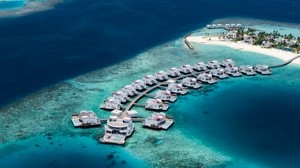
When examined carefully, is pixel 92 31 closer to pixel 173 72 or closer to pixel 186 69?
pixel 186 69

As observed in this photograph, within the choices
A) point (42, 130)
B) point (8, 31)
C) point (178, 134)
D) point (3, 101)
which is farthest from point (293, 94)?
point (8, 31)

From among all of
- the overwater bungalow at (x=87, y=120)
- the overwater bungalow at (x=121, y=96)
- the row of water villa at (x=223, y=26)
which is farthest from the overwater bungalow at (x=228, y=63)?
the overwater bungalow at (x=87, y=120)

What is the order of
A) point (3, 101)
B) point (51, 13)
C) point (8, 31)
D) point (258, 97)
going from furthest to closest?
point (51, 13), point (8, 31), point (258, 97), point (3, 101)

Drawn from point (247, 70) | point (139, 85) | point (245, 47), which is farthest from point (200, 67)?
point (245, 47)

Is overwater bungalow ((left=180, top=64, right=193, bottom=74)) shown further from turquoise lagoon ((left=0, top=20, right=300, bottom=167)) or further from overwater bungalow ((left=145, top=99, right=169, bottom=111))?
overwater bungalow ((left=145, top=99, right=169, bottom=111))

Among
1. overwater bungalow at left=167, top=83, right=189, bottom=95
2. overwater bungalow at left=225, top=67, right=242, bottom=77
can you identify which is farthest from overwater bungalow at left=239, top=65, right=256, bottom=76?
overwater bungalow at left=167, top=83, right=189, bottom=95

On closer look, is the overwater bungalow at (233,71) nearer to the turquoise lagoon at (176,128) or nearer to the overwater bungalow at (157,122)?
the turquoise lagoon at (176,128)

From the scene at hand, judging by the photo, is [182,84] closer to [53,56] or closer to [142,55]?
[142,55]
